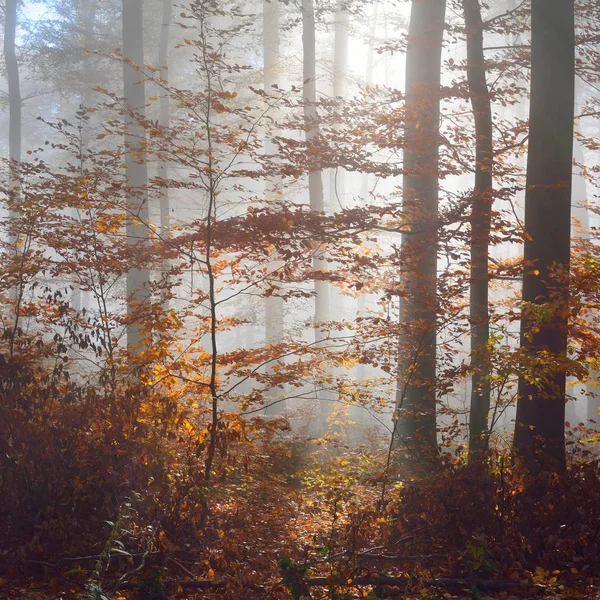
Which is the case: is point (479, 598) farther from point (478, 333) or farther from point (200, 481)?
point (478, 333)

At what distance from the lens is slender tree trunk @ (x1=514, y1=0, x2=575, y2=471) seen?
6547mm

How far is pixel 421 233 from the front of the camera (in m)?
7.35

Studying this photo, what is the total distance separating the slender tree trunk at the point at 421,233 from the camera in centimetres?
714

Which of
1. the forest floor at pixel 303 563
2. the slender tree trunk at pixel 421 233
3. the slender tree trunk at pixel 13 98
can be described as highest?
the slender tree trunk at pixel 13 98

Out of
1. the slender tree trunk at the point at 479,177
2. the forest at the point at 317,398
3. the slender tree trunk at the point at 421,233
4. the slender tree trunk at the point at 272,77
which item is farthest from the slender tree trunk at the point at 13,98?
the slender tree trunk at the point at 479,177

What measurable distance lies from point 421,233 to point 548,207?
1428 millimetres

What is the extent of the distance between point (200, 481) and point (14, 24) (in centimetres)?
2179

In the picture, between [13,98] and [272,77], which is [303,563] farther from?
[13,98]

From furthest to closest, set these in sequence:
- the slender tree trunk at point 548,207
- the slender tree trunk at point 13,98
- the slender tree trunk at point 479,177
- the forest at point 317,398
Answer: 1. the slender tree trunk at point 13,98
2. the slender tree trunk at point 479,177
3. the slender tree trunk at point 548,207
4. the forest at point 317,398

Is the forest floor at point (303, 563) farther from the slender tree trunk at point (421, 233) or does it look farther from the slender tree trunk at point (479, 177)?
the slender tree trunk at point (479, 177)

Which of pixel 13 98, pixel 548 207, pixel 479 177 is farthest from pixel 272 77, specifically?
A: pixel 548 207

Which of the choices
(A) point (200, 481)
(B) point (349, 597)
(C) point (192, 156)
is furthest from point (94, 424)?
(B) point (349, 597)

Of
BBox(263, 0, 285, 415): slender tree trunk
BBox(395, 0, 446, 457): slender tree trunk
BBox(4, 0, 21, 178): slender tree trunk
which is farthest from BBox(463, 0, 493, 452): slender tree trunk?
BBox(4, 0, 21, 178): slender tree trunk

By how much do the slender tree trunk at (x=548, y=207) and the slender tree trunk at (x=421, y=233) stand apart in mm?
1085
